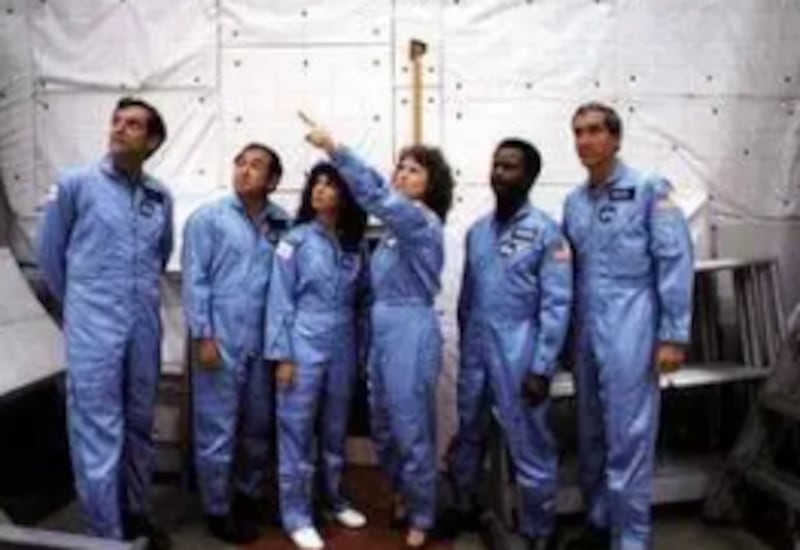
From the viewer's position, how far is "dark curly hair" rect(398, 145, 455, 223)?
2.69 m

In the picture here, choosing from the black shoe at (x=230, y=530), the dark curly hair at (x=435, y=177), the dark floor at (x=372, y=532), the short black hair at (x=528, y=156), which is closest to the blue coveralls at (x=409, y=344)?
the dark curly hair at (x=435, y=177)

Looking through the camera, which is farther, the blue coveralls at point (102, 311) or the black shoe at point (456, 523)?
the black shoe at point (456, 523)

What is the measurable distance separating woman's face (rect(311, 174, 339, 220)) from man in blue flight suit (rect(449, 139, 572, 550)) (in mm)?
476

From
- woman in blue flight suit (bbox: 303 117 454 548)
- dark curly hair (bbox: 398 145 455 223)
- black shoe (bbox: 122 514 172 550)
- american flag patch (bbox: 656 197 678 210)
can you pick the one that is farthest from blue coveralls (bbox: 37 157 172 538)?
american flag patch (bbox: 656 197 678 210)

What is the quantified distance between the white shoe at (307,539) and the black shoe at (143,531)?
400 mm

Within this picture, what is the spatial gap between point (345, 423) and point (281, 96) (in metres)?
1.34

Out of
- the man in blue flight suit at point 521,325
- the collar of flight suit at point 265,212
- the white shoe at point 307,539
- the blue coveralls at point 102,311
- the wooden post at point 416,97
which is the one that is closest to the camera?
the blue coveralls at point 102,311

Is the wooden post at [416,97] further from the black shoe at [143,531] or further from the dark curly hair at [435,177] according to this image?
the black shoe at [143,531]

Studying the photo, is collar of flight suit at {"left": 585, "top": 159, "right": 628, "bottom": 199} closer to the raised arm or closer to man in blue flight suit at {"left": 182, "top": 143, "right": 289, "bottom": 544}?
man in blue flight suit at {"left": 182, "top": 143, "right": 289, "bottom": 544}

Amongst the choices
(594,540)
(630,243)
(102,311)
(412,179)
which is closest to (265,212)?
(412,179)

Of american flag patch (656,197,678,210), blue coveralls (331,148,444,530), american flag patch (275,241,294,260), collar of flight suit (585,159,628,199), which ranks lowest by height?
blue coveralls (331,148,444,530)

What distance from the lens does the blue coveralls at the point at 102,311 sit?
247 cm

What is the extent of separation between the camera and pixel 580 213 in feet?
8.64

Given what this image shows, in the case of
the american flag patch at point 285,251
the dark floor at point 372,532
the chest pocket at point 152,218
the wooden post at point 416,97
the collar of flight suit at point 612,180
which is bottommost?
the dark floor at point 372,532
